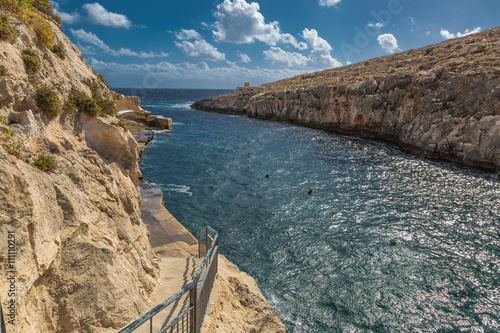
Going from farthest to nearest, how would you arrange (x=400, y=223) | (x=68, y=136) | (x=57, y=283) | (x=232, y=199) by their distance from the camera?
1. (x=232, y=199)
2. (x=400, y=223)
3. (x=68, y=136)
4. (x=57, y=283)

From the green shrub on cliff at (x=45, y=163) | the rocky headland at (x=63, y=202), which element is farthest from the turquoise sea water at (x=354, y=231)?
the green shrub on cliff at (x=45, y=163)

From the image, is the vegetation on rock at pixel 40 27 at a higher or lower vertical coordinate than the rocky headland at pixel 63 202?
higher

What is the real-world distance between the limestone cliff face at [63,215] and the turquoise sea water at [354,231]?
7743 mm

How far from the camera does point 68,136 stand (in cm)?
781

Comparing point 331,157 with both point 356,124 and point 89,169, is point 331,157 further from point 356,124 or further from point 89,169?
point 89,169

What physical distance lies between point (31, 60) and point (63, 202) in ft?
14.0

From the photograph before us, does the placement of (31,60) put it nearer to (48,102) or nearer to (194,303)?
(48,102)

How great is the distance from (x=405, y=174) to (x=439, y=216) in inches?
392

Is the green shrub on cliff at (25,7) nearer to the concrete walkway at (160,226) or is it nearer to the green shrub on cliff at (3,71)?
the green shrub on cliff at (3,71)

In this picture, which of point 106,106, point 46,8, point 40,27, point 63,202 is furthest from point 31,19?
point 63,202

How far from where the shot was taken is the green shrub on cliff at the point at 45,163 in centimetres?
612

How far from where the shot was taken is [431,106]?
40625 mm

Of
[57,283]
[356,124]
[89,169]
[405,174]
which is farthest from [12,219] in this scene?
[356,124]

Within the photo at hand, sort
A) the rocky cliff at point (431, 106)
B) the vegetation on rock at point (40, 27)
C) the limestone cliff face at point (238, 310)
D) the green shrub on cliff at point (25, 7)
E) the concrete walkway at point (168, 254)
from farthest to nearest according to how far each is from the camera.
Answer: the rocky cliff at point (431, 106), the vegetation on rock at point (40, 27), the green shrub on cliff at point (25, 7), the limestone cliff face at point (238, 310), the concrete walkway at point (168, 254)
